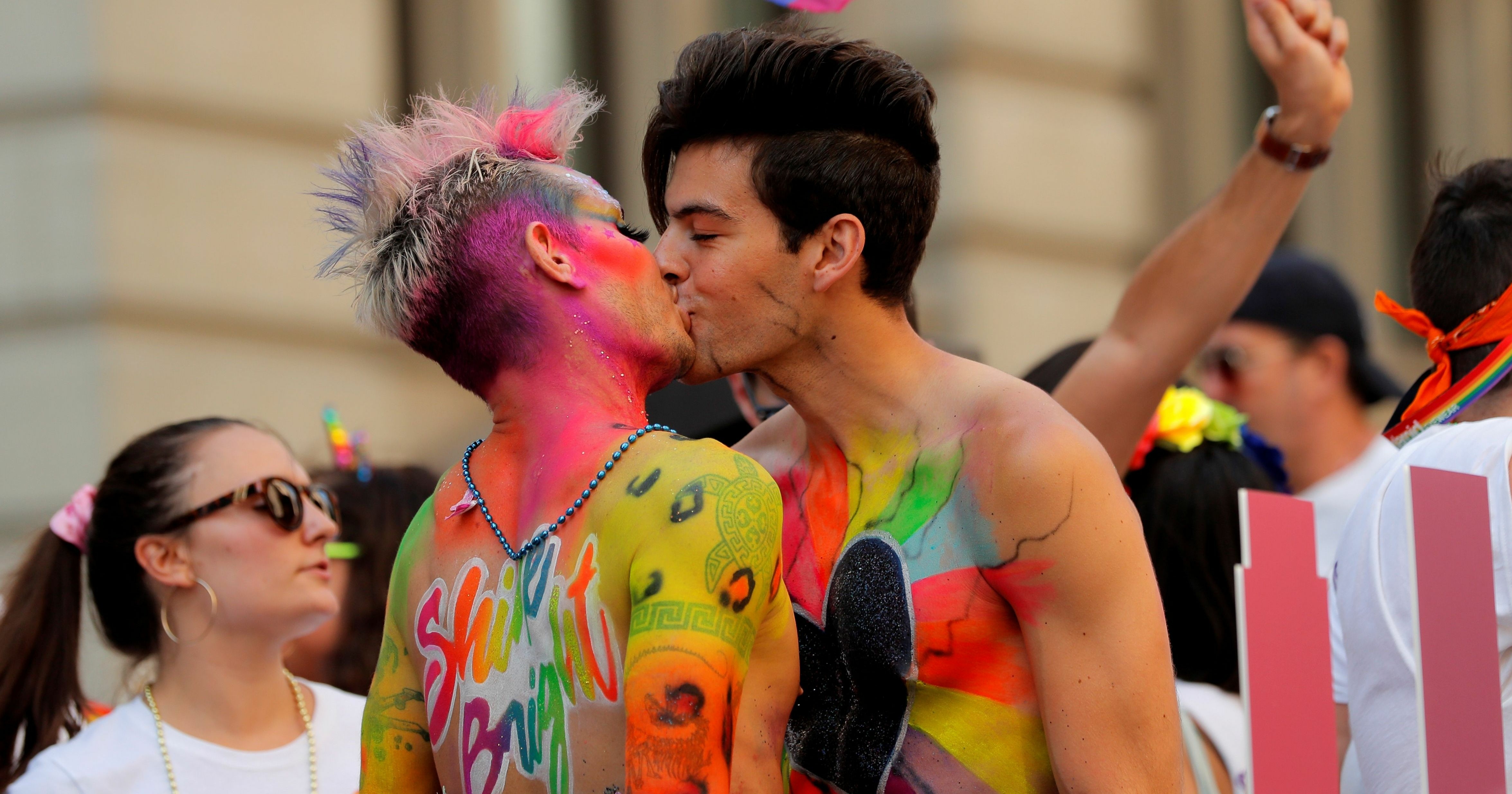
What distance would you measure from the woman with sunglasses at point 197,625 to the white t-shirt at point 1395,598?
8.15 ft

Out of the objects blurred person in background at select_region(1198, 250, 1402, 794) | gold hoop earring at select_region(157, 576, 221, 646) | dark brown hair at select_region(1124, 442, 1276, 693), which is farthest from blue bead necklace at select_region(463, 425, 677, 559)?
blurred person in background at select_region(1198, 250, 1402, 794)

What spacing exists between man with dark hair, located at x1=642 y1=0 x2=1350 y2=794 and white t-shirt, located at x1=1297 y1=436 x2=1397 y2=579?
3198mm

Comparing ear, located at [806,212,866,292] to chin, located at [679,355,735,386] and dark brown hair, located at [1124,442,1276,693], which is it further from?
dark brown hair, located at [1124,442,1276,693]

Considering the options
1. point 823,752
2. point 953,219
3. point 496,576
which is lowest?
point 953,219

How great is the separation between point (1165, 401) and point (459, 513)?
262 cm

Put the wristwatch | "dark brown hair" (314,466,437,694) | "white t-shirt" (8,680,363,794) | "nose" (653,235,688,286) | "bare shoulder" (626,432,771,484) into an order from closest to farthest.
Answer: "bare shoulder" (626,432,771,484) < "nose" (653,235,688,286) < the wristwatch < "white t-shirt" (8,680,363,794) < "dark brown hair" (314,466,437,694)

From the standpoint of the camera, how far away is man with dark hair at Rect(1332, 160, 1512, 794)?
10.1ft

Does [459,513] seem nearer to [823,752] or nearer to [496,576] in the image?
[496,576]

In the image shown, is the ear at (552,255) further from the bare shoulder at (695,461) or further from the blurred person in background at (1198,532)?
the blurred person in background at (1198,532)

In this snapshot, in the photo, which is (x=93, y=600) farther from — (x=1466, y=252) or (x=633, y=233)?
(x=1466, y=252)

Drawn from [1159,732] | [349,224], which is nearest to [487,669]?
[349,224]

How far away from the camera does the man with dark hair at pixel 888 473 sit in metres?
2.51

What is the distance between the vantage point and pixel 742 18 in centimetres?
906

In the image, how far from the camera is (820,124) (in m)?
2.79
